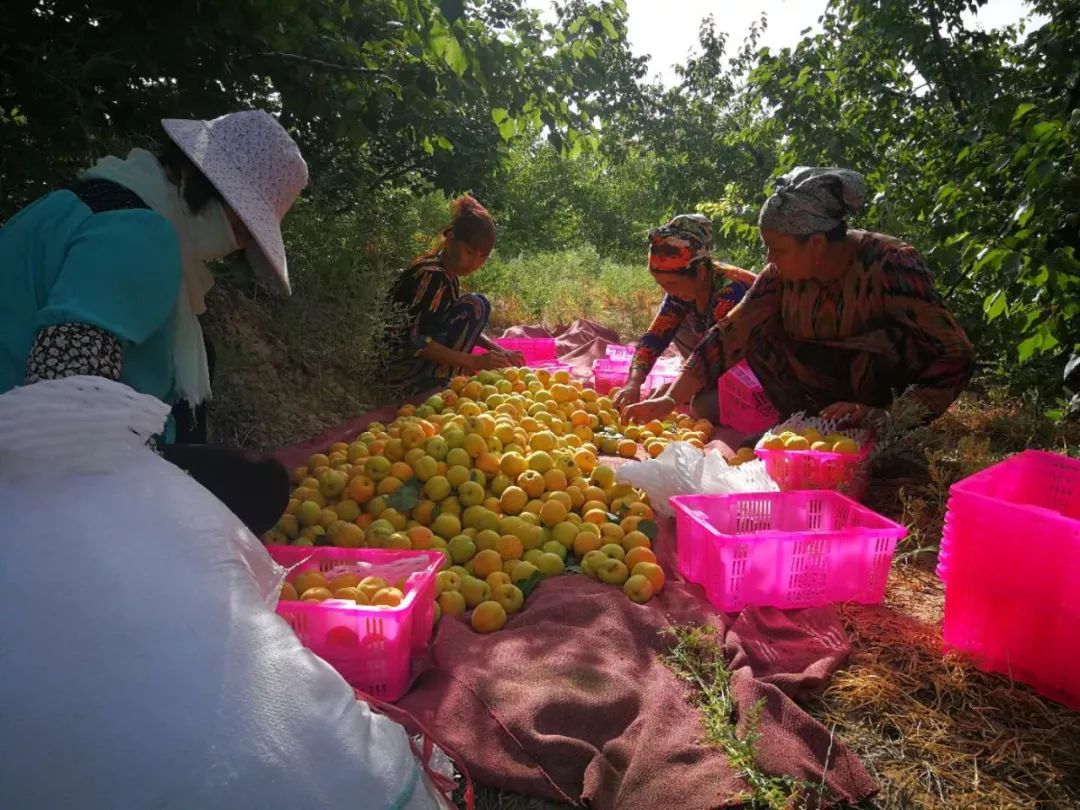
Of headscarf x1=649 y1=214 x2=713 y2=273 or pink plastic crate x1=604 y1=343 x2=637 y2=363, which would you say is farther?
pink plastic crate x1=604 y1=343 x2=637 y2=363

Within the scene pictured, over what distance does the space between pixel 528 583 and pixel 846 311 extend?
1977mm

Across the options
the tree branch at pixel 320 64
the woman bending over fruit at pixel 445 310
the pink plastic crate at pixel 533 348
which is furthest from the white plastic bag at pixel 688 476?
the pink plastic crate at pixel 533 348

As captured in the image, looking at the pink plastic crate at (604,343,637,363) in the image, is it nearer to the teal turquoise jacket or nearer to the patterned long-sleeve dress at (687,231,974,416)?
the patterned long-sleeve dress at (687,231,974,416)

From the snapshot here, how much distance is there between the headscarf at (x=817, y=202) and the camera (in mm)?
2963

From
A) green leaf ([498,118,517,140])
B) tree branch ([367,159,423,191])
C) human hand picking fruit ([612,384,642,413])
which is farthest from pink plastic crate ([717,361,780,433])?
tree branch ([367,159,423,191])

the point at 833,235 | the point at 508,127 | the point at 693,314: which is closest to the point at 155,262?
the point at 508,127

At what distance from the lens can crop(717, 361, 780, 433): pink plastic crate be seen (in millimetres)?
3916

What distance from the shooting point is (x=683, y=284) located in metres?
4.24

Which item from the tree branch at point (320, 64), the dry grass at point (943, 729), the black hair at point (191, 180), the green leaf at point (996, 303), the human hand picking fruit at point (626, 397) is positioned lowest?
the dry grass at point (943, 729)

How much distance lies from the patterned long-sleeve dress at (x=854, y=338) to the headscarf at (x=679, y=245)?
0.63 m

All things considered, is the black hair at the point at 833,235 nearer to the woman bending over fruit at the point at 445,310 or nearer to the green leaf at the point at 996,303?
the green leaf at the point at 996,303

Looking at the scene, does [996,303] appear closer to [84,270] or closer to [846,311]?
[846,311]

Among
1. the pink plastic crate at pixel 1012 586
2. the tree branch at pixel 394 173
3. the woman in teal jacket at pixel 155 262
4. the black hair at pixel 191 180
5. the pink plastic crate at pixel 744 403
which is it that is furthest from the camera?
the tree branch at pixel 394 173

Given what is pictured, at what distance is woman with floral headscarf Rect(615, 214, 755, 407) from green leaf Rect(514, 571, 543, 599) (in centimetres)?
189
